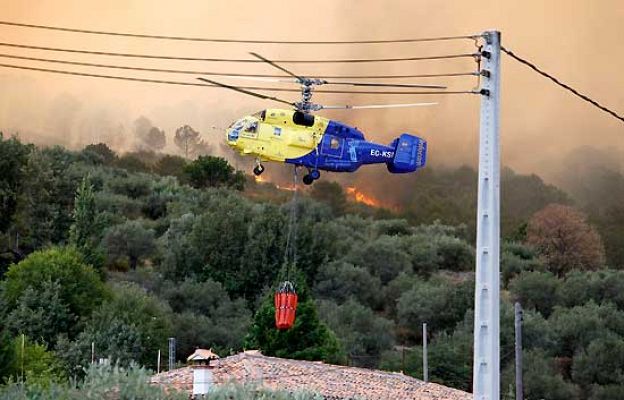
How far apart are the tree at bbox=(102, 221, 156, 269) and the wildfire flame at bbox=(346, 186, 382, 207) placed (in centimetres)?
1029

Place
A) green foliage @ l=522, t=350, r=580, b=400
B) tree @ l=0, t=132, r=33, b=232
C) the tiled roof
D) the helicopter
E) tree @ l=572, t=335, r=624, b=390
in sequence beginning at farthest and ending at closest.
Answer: tree @ l=0, t=132, r=33, b=232
tree @ l=572, t=335, r=624, b=390
green foliage @ l=522, t=350, r=580, b=400
the tiled roof
the helicopter

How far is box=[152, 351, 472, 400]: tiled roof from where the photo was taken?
3372cm

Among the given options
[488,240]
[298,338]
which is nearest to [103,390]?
[488,240]

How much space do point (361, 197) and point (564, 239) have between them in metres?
10.5

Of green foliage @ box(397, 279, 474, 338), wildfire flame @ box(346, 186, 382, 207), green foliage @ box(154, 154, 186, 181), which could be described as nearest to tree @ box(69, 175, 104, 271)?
green foliage @ box(397, 279, 474, 338)

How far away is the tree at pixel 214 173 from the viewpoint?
8025 cm

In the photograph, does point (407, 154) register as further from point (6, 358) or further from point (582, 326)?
point (582, 326)

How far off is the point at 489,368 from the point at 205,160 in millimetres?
61534

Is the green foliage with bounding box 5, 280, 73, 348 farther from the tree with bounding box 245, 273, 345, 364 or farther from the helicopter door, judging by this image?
the helicopter door

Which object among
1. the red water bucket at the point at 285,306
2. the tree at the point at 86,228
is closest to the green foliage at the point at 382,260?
the tree at the point at 86,228

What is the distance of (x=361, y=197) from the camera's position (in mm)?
72812

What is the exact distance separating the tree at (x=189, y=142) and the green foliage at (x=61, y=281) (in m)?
25.4

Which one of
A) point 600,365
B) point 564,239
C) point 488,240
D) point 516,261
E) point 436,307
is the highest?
point 564,239

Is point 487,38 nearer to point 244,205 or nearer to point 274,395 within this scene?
point 274,395
